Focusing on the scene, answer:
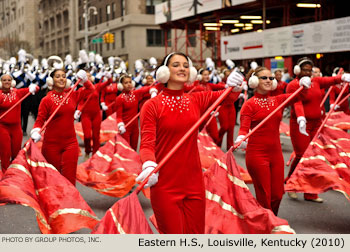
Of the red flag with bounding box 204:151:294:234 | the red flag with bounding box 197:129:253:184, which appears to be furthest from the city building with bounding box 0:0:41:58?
the red flag with bounding box 204:151:294:234

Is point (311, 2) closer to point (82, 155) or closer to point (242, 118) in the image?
point (82, 155)

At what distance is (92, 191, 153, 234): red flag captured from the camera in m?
3.86

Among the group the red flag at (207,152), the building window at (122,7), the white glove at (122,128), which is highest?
the building window at (122,7)

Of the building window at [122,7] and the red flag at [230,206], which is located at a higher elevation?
the building window at [122,7]

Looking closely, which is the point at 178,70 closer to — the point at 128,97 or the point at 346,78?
the point at 346,78

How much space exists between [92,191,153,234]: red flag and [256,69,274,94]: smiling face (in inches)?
89.1

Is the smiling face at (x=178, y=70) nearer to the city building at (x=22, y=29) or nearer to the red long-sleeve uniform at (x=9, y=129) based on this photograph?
the red long-sleeve uniform at (x=9, y=129)

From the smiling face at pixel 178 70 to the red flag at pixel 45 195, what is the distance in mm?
1947

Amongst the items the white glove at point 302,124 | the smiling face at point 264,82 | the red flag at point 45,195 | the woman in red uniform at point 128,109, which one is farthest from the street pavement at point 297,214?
the smiling face at point 264,82

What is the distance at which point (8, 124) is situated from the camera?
833 cm

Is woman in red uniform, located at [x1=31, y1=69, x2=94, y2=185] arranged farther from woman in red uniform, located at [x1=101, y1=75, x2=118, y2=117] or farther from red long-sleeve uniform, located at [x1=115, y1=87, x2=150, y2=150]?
woman in red uniform, located at [x1=101, y1=75, x2=118, y2=117]

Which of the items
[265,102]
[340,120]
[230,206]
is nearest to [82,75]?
[265,102]

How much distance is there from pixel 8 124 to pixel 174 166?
5153mm

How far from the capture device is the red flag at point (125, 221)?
386 cm
